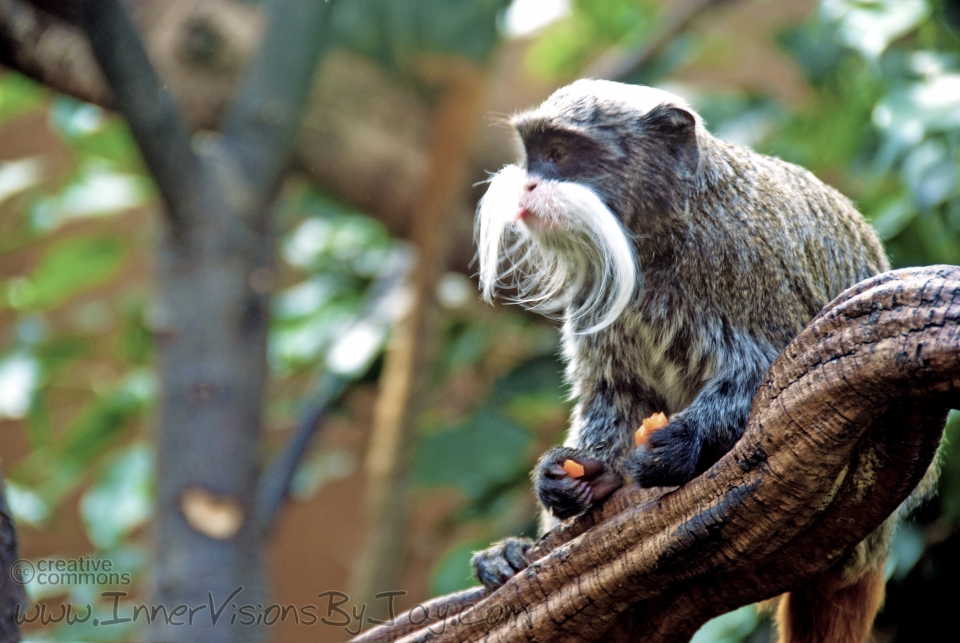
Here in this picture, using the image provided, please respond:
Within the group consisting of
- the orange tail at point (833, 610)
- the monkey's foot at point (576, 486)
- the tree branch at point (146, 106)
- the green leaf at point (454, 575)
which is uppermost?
the tree branch at point (146, 106)

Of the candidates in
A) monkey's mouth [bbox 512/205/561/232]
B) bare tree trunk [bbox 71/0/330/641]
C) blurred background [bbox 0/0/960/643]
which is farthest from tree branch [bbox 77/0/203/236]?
monkey's mouth [bbox 512/205/561/232]

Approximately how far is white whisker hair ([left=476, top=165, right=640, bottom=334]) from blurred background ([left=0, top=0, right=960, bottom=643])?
0.76 m

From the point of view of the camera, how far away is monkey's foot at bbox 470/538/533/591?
1.58 metres

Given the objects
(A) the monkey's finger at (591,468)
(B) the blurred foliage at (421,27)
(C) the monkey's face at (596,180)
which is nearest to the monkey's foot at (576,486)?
(A) the monkey's finger at (591,468)

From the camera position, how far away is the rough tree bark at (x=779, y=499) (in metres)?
1.14

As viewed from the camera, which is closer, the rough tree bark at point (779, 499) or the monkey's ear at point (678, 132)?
the rough tree bark at point (779, 499)

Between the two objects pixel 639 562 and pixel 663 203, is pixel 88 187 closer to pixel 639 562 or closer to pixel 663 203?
pixel 663 203

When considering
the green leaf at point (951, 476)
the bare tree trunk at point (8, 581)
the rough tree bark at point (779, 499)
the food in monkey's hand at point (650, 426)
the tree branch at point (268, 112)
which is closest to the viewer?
the rough tree bark at point (779, 499)

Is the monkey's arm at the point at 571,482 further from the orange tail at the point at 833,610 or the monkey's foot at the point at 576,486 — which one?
the orange tail at the point at 833,610

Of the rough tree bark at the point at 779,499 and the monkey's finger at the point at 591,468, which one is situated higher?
the monkey's finger at the point at 591,468

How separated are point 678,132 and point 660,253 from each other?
0.67 feet

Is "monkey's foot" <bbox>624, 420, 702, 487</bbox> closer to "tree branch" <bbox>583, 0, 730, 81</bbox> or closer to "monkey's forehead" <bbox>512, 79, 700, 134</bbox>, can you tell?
"monkey's forehead" <bbox>512, 79, 700, 134</bbox>

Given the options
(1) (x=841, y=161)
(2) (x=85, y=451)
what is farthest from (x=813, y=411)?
(2) (x=85, y=451)

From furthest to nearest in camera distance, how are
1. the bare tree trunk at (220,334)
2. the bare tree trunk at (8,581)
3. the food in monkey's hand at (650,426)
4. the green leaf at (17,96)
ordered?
1. the green leaf at (17,96)
2. the bare tree trunk at (220,334)
3. the food in monkey's hand at (650,426)
4. the bare tree trunk at (8,581)
